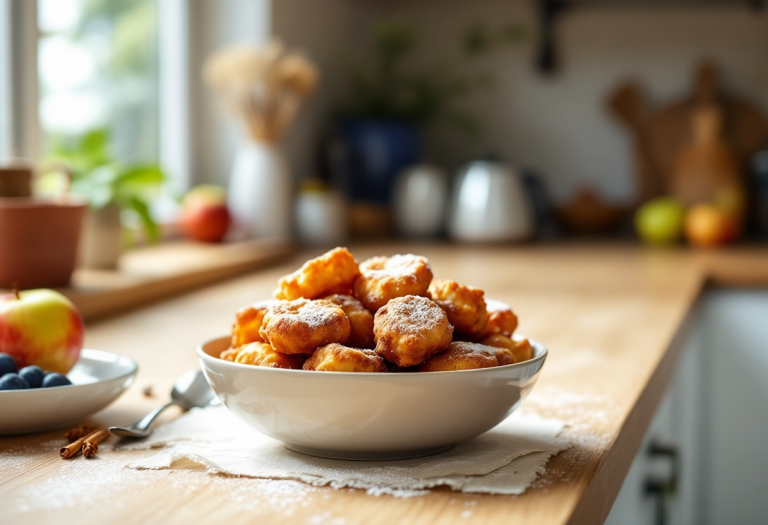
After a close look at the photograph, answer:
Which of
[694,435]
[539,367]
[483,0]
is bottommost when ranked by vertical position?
[694,435]

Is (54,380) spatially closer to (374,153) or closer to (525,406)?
(525,406)

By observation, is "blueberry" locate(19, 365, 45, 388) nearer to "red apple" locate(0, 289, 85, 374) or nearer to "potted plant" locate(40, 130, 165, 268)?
"red apple" locate(0, 289, 85, 374)

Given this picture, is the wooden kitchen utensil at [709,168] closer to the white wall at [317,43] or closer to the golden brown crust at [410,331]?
the white wall at [317,43]

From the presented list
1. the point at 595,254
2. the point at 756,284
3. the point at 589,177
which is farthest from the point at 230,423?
the point at 589,177

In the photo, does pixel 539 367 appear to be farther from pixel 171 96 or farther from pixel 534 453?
pixel 171 96

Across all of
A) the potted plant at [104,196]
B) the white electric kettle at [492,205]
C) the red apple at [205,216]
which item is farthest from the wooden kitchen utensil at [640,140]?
the potted plant at [104,196]

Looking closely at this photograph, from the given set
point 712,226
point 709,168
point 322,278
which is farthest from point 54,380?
point 709,168
